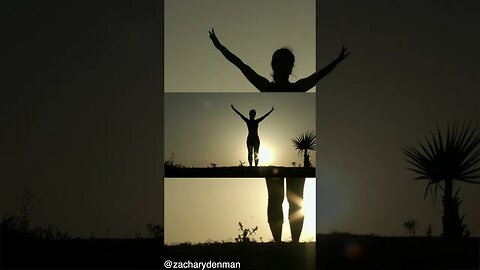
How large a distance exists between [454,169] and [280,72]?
5.29ft

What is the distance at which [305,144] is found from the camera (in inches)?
216

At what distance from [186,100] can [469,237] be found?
250 cm

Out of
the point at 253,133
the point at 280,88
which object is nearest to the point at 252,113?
the point at 253,133

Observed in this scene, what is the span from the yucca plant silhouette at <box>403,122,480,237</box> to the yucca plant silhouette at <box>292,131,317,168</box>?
0.74 meters

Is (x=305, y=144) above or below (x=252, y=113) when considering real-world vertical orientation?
below

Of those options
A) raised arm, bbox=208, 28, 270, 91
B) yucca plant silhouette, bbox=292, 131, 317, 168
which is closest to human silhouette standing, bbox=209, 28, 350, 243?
raised arm, bbox=208, 28, 270, 91

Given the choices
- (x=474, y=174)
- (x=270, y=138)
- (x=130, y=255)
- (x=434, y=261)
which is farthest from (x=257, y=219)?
(x=474, y=174)

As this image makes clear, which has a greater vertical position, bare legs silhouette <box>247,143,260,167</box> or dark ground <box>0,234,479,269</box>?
bare legs silhouette <box>247,143,260,167</box>

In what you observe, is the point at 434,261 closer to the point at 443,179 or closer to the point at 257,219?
the point at 443,179

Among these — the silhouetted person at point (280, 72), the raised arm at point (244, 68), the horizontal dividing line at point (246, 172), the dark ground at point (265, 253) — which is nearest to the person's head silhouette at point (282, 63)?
the silhouetted person at point (280, 72)

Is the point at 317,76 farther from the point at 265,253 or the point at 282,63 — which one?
the point at 265,253

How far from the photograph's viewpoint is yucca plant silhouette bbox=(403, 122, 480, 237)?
18.1 ft

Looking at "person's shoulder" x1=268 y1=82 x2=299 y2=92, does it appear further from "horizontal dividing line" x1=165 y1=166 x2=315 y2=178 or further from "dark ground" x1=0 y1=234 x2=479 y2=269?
"dark ground" x1=0 y1=234 x2=479 y2=269

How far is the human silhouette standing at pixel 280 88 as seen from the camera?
18.0 feet
